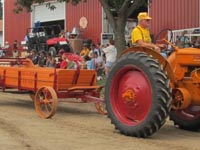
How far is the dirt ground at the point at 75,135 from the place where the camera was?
6875 millimetres

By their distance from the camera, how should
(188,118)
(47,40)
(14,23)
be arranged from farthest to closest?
(14,23)
(47,40)
(188,118)

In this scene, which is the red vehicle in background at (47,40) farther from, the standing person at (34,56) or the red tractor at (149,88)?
the red tractor at (149,88)

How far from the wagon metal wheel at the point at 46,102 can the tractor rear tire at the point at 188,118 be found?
2.41 m

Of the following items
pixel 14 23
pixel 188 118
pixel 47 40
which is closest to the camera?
pixel 188 118

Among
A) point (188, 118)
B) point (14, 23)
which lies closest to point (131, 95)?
point (188, 118)

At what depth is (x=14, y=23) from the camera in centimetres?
3262

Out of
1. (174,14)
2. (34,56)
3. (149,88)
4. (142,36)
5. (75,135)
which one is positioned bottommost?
(75,135)

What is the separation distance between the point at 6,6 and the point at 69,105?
2264cm

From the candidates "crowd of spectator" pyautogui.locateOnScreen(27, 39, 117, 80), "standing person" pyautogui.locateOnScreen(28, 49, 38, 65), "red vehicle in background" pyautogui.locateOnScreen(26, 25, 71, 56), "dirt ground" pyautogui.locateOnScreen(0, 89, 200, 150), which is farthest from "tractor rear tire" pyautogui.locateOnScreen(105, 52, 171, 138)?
"red vehicle in background" pyautogui.locateOnScreen(26, 25, 71, 56)

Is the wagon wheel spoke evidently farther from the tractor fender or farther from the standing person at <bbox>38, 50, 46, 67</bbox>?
the standing person at <bbox>38, 50, 46, 67</bbox>

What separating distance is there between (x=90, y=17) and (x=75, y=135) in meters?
18.5

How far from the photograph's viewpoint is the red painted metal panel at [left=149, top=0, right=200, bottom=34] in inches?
781

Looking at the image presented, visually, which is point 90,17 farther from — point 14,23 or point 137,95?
point 137,95

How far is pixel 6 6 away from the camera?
1323 inches
